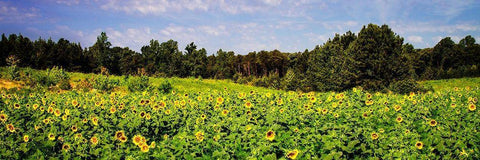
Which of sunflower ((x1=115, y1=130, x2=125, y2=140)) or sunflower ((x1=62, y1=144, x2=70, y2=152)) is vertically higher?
sunflower ((x1=115, y1=130, x2=125, y2=140))

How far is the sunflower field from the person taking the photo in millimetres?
3666

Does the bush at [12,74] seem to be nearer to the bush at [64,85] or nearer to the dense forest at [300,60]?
the dense forest at [300,60]

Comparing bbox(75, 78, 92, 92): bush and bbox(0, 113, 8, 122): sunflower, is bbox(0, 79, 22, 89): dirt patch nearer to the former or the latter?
bbox(75, 78, 92, 92): bush

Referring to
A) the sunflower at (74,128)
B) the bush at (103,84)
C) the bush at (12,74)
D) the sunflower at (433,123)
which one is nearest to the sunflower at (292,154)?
the sunflower at (433,123)

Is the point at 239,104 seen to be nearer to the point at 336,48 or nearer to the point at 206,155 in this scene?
the point at 206,155

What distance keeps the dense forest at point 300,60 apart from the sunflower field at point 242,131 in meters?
9.48

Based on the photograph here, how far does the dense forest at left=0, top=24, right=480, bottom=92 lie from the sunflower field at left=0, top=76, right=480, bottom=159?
9481mm

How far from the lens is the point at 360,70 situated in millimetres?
26672

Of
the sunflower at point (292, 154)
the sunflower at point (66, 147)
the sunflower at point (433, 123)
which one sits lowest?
the sunflower at point (66, 147)

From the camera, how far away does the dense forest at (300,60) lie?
83.2ft

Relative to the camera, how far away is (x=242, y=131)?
4.03 metres

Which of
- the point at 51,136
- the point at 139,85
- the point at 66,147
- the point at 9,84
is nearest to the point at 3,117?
the point at 51,136

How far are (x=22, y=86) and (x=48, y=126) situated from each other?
32.8 feet

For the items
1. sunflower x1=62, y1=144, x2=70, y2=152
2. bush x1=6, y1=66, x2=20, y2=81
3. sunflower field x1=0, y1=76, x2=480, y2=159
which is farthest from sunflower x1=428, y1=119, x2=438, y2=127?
bush x1=6, y1=66, x2=20, y2=81
